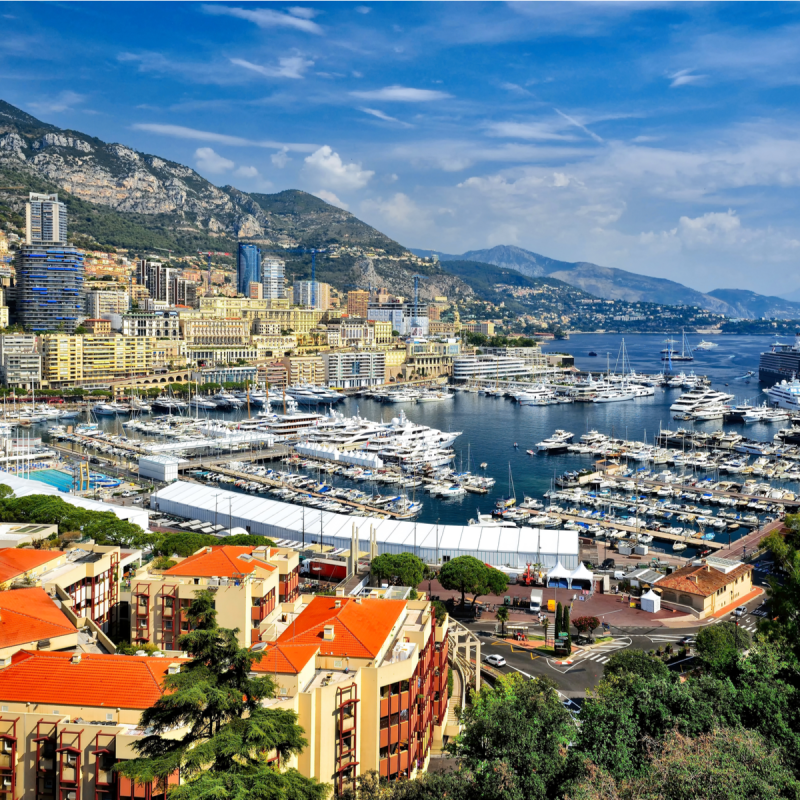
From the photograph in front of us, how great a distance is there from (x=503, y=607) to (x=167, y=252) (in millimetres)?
115969

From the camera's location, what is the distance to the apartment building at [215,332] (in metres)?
80.1

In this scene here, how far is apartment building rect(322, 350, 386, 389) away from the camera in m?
74.8

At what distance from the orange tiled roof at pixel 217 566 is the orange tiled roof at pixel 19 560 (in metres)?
2.19

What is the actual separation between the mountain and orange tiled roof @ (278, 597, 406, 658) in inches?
3863

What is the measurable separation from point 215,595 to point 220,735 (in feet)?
18.6

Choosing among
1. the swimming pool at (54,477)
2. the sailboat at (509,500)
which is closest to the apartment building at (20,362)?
the swimming pool at (54,477)

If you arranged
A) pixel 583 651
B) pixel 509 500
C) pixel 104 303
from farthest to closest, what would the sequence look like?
pixel 104 303 < pixel 509 500 < pixel 583 651

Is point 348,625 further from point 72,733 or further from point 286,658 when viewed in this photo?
point 72,733

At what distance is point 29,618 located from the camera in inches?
444

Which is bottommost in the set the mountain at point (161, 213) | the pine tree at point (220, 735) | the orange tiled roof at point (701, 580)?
the orange tiled roof at point (701, 580)

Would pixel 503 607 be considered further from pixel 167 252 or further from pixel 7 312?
pixel 167 252

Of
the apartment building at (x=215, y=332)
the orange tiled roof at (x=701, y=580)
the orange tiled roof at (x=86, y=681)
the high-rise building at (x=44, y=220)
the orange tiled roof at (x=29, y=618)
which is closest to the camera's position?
the orange tiled roof at (x=86, y=681)

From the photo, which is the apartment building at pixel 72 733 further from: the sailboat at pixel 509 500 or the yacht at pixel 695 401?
the yacht at pixel 695 401

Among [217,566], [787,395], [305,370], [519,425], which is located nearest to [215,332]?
[305,370]
